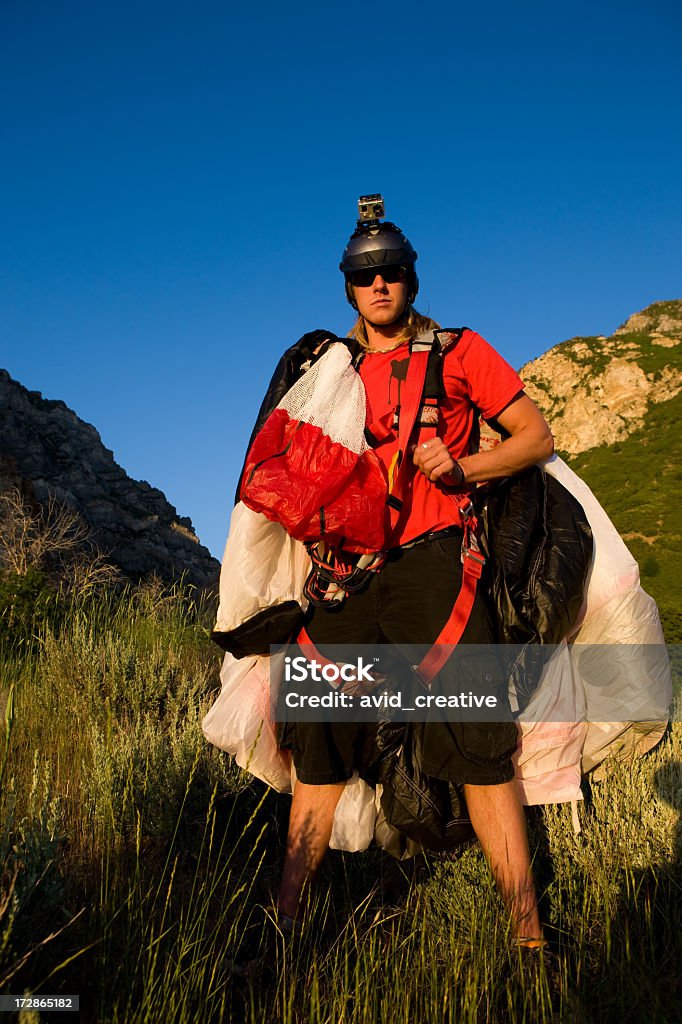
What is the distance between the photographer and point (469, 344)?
2.81m

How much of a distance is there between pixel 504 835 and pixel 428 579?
2.98 ft

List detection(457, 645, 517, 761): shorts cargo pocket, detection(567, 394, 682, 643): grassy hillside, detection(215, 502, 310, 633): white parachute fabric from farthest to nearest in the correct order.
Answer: detection(567, 394, 682, 643): grassy hillside
detection(215, 502, 310, 633): white parachute fabric
detection(457, 645, 517, 761): shorts cargo pocket

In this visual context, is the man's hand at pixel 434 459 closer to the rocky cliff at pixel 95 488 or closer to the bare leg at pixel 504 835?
the bare leg at pixel 504 835

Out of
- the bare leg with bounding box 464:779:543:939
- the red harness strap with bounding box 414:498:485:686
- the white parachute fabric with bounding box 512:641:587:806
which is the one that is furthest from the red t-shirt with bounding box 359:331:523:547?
the bare leg with bounding box 464:779:543:939

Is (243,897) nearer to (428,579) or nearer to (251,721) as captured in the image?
(251,721)

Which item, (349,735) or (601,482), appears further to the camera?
(601,482)

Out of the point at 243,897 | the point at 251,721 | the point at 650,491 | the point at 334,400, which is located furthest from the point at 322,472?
the point at 650,491

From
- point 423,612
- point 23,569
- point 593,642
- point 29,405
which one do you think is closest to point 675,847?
point 593,642

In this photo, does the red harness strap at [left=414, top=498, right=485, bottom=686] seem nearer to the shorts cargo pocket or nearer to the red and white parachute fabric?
the shorts cargo pocket

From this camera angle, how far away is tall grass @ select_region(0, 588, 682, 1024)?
1.97 m

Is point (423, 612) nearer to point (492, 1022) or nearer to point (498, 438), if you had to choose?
point (498, 438)

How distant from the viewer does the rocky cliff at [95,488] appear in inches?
474

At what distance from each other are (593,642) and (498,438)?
3.01ft

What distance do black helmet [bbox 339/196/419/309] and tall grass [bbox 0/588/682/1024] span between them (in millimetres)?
1928
